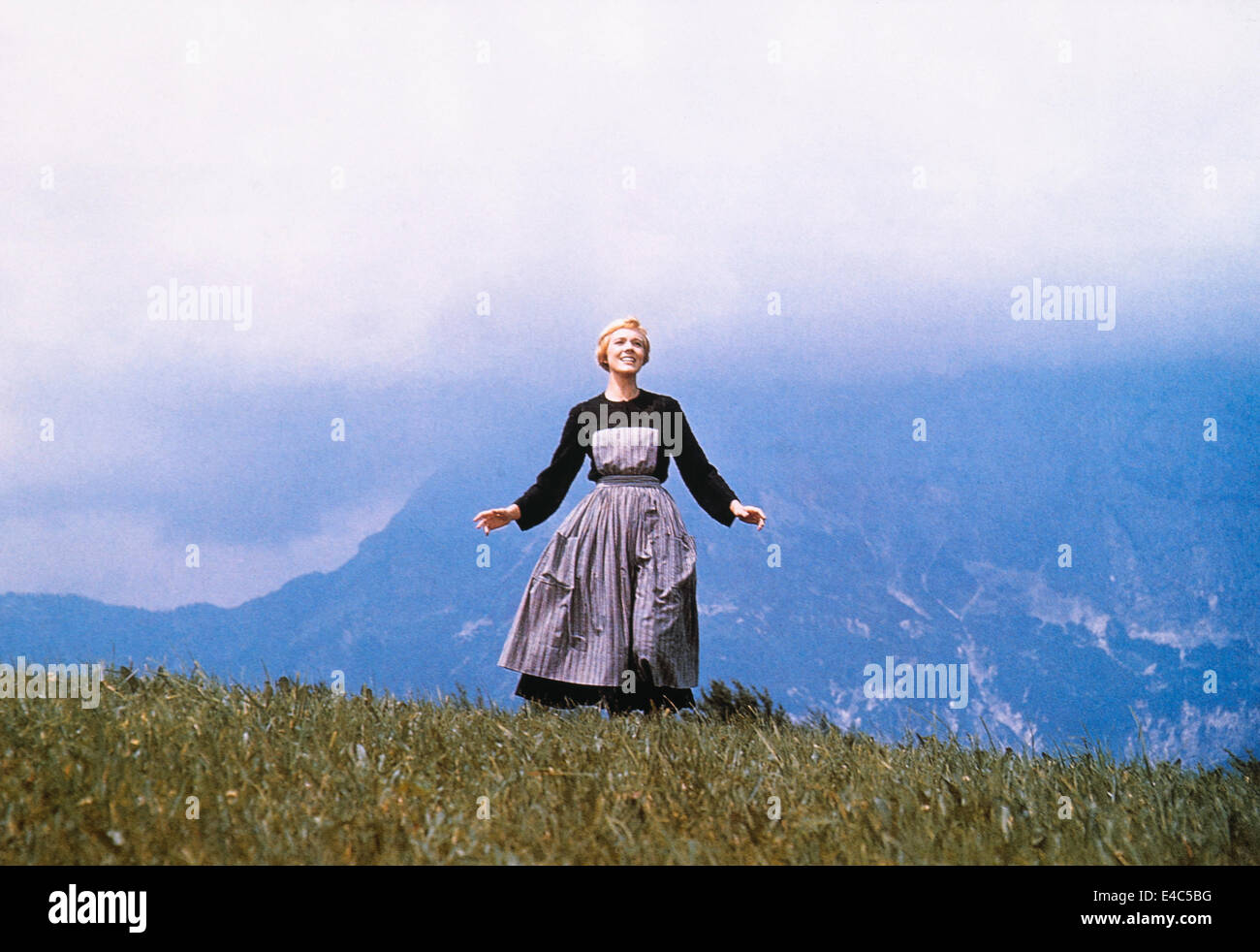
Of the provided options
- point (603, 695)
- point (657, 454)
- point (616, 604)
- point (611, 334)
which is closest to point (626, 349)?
point (611, 334)

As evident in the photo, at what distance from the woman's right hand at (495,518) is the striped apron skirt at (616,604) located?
0.30 m

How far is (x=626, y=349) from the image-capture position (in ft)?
19.5

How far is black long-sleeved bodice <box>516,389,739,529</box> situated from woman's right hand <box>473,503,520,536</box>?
0.15 ft

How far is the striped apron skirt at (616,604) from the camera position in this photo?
5668 mm

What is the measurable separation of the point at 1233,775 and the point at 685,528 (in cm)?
263

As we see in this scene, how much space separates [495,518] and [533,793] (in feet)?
7.48

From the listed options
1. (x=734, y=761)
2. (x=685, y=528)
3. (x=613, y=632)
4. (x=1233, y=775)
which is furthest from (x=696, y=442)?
(x=1233, y=775)

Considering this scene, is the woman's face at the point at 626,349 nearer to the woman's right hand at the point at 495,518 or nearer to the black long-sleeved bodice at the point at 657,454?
the black long-sleeved bodice at the point at 657,454

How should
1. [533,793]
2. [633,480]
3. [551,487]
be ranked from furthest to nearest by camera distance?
[551,487] → [633,480] → [533,793]

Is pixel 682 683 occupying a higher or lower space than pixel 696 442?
lower

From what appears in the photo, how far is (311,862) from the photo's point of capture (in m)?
3.30

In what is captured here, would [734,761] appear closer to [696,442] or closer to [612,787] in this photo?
[612,787]

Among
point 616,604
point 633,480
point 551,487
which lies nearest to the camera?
point 616,604

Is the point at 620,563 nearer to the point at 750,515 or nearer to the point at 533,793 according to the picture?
the point at 750,515
